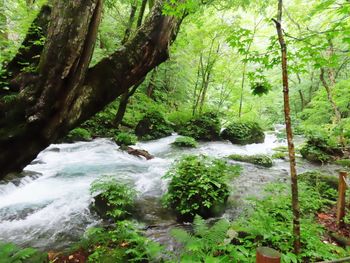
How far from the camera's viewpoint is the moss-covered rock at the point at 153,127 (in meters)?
14.9

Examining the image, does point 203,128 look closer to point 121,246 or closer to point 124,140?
point 124,140

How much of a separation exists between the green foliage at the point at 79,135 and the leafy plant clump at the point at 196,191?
728 cm

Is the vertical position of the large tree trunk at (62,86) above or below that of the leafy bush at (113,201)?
above

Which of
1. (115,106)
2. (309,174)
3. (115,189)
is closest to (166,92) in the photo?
(115,106)

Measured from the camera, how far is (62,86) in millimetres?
3004

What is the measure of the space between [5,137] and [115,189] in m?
3.11

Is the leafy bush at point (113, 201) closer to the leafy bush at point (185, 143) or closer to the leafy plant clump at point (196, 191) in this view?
the leafy plant clump at point (196, 191)

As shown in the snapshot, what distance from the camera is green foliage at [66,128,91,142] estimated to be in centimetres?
1180

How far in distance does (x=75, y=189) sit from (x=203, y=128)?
10.3 m

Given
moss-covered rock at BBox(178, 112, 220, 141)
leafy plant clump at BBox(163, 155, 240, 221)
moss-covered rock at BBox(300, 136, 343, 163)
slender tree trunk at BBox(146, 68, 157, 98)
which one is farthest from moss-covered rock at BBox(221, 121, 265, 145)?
leafy plant clump at BBox(163, 155, 240, 221)

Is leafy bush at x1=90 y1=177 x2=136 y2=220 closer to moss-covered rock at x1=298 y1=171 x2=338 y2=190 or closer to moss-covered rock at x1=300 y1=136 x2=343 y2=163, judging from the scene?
moss-covered rock at x1=298 y1=171 x2=338 y2=190

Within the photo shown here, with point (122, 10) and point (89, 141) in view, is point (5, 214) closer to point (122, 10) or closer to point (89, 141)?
point (89, 141)

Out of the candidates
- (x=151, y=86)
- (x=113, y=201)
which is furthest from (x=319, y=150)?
(x=151, y=86)

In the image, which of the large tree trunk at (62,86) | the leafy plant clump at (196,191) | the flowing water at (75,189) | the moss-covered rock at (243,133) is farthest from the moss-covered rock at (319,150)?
the large tree trunk at (62,86)
